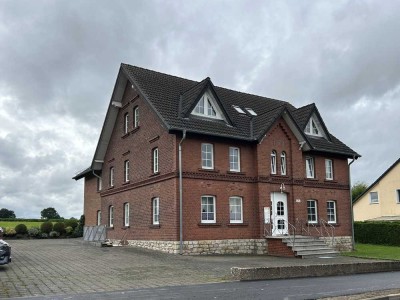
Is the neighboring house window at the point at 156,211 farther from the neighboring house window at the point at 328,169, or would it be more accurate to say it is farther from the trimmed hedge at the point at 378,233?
the trimmed hedge at the point at 378,233

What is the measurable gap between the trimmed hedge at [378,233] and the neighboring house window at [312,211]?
8.50 metres

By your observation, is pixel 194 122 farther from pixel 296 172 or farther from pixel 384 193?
pixel 384 193

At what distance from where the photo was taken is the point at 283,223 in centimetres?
2545

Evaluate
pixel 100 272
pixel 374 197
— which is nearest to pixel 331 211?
pixel 100 272

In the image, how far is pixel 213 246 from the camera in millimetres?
22562

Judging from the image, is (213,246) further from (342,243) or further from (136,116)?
(342,243)

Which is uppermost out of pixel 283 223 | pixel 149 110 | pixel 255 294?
pixel 149 110

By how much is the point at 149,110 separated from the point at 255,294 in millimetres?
15830

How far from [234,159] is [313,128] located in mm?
7928

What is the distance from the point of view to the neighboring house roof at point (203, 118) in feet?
76.7

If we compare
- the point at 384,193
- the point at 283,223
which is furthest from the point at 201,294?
the point at 384,193

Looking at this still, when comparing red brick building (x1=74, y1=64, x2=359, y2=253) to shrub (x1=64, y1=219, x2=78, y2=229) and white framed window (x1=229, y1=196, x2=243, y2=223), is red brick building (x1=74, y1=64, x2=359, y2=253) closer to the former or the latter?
white framed window (x1=229, y1=196, x2=243, y2=223)

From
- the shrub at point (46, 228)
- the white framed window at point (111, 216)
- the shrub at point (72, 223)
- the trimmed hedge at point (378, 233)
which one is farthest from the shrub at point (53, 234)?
the trimmed hedge at point (378, 233)

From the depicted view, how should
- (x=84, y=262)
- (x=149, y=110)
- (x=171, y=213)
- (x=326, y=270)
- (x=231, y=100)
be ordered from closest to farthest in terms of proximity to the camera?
1. (x=326, y=270)
2. (x=84, y=262)
3. (x=171, y=213)
4. (x=149, y=110)
5. (x=231, y=100)
